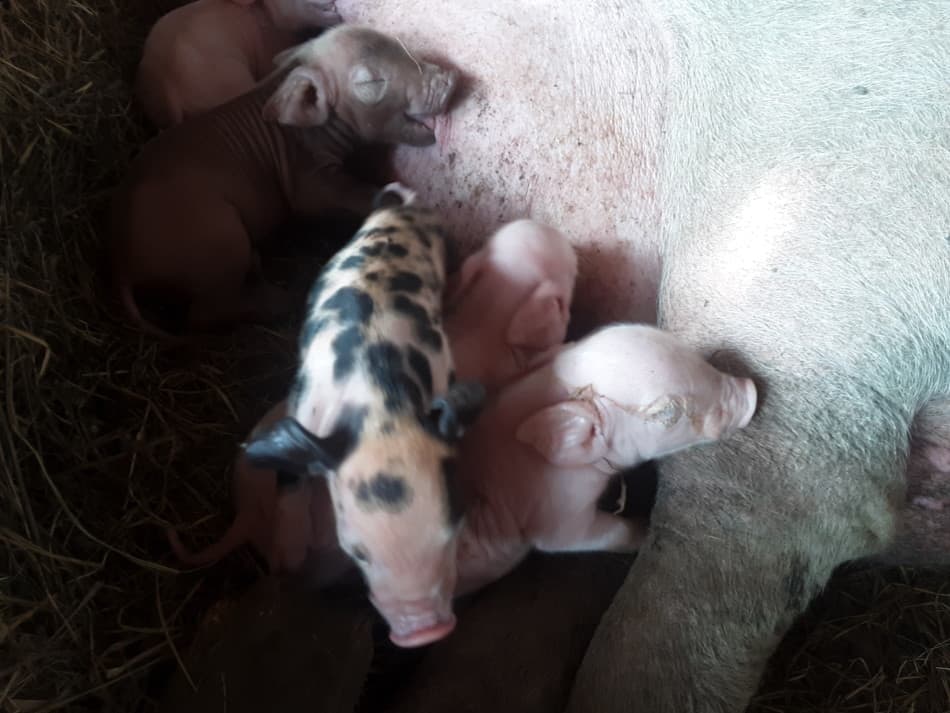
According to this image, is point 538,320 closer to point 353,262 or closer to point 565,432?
point 565,432

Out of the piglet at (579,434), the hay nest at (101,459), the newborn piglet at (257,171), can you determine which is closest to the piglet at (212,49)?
the hay nest at (101,459)

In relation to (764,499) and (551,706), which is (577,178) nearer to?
(764,499)

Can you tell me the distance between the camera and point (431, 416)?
4.57 ft

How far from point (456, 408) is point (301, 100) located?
1.20 metres

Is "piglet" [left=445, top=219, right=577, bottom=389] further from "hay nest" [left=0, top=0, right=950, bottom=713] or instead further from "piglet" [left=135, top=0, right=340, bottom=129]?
"piglet" [left=135, top=0, right=340, bottom=129]

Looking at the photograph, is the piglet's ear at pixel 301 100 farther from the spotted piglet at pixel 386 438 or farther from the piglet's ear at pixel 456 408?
the piglet's ear at pixel 456 408

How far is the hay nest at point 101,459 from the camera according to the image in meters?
1.50

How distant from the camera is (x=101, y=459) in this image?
1768 millimetres

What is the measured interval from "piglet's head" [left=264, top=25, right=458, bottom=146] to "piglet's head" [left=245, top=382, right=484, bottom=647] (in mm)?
1054

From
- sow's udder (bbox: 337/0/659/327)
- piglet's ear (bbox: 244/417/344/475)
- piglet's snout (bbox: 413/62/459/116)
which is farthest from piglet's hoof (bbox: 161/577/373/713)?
piglet's snout (bbox: 413/62/459/116)

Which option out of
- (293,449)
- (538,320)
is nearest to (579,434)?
(538,320)

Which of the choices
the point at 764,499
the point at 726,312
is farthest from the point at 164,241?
the point at 764,499

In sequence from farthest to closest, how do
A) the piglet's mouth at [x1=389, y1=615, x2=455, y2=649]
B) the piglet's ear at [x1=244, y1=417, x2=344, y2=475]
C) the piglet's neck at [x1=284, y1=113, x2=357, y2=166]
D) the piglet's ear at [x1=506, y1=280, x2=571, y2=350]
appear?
the piglet's neck at [x1=284, y1=113, x2=357, y2=166]
the piglet's ear at [x1=506, y1=280, x2=571, y2=350]
the piglet's mouth at [x1=389, y1=615, x2=455, y2=649]
the piglet's ear at [x1=244, y1=417, x2=344, y2=475]

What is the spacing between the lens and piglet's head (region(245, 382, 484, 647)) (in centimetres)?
132
